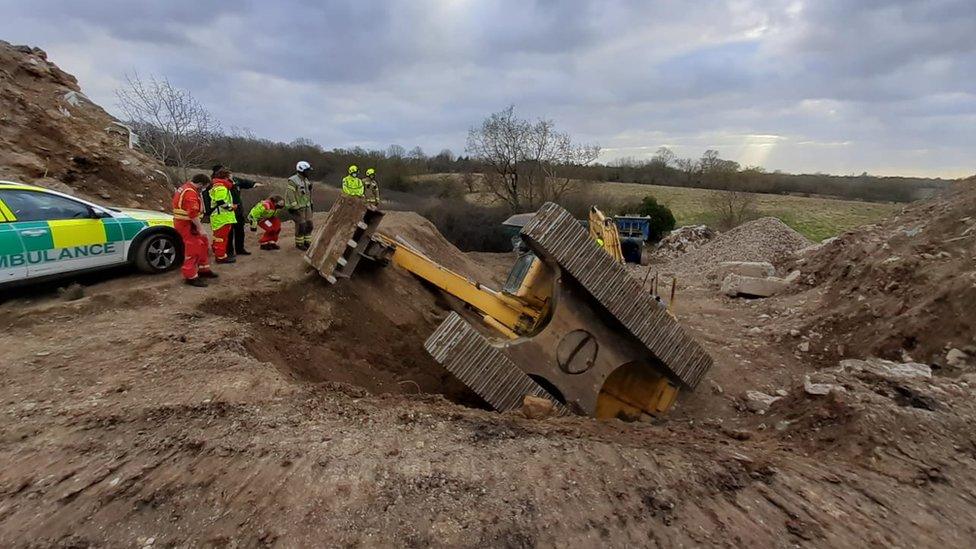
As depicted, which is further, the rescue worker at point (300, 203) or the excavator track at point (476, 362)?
the rescue worker at point (300, 203)

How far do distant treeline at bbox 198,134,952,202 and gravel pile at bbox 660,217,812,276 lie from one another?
49.7ft

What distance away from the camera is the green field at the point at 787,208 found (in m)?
30.1

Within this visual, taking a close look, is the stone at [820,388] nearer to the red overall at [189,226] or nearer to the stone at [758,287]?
the red overall at [189,226]

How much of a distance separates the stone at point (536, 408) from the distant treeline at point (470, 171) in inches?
1131

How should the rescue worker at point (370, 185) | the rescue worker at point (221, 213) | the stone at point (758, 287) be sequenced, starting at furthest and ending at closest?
1. the stone at point (758, 287)
2. the rescue worker at point (370, 185)
3. the rescue worker at point (221, 213)

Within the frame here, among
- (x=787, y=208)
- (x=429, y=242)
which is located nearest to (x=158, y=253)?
(x=429, y=242)

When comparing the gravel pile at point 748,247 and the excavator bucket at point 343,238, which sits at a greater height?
the excavator bucket at point 343,238

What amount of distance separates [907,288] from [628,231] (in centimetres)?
1679

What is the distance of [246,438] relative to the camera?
339 centimetres

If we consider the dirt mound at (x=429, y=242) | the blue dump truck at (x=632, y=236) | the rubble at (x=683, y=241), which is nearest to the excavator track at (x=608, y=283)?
the dirt mound at (x=429, y=242)

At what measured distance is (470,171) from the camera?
3891cm

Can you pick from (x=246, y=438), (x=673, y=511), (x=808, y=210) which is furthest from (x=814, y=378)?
(x=808, y=210)

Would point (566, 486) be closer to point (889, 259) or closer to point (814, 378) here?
point (814, 378)

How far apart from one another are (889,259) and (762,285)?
9.53 feet
